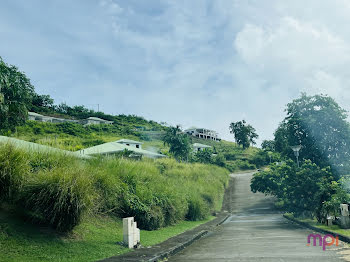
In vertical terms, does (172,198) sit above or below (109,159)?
below

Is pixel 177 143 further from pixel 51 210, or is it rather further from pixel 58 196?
pixel 58 196

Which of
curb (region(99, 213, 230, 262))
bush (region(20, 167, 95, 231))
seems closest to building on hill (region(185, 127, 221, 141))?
curb (region(99, 213, 230, 262))

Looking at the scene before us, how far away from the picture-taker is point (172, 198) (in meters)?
15.0

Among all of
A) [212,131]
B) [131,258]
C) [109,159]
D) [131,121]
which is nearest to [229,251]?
[131,258]

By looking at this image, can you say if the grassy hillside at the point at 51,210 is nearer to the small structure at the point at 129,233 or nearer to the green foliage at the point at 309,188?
the small structure at the point at 129,233

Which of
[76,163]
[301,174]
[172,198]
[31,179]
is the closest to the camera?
[31,179]

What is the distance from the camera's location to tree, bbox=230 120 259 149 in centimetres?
9912

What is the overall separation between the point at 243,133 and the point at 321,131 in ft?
241

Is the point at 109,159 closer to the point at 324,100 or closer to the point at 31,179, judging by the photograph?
the point at 31,179

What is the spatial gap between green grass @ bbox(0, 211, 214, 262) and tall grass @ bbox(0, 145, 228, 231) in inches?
13.5

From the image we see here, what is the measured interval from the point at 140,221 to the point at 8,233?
19.2 feet

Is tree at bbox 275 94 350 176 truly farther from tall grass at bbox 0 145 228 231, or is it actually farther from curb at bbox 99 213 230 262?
curb at bbox 99 213 230 262

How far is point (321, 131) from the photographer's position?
85.6 ft

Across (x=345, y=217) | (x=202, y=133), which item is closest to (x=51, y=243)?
(x=345, y=217)
